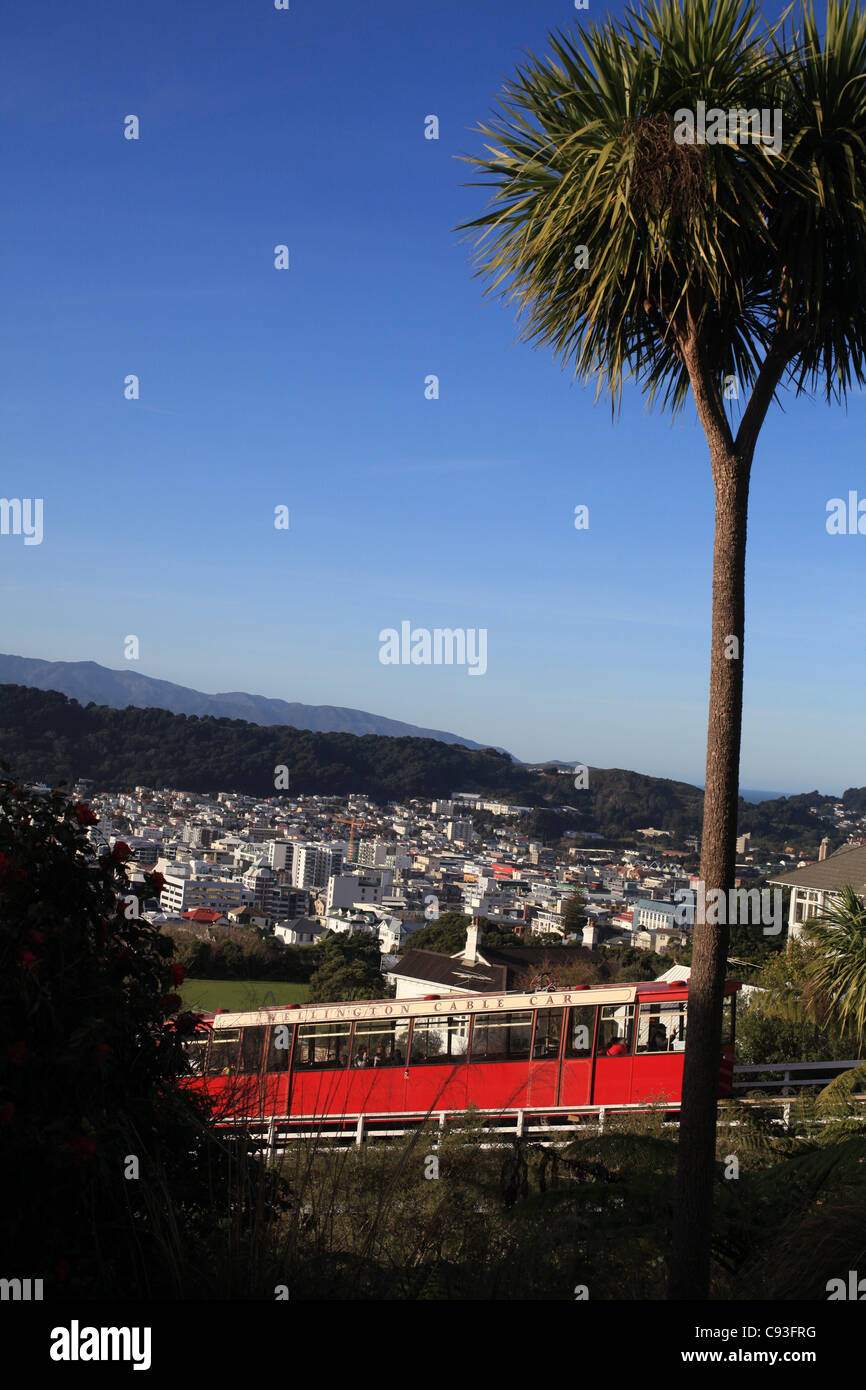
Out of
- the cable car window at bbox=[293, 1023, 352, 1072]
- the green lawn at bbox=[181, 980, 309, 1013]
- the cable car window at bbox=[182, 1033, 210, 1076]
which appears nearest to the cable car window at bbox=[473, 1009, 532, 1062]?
the cable car window at bbox=[293, 1023, 352, 1072]

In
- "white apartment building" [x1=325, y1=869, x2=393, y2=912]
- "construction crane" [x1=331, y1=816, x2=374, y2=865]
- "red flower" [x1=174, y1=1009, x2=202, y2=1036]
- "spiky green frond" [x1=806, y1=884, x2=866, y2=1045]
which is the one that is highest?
"red flower" [x1=174, y1=1009, x2=202, y2=1036]

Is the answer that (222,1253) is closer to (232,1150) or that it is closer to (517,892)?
(232,1150)

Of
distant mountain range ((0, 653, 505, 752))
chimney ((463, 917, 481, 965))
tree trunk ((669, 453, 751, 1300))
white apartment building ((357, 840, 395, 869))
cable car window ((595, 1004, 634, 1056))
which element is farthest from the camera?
distant mountain range ((0, 653, 505, 752))

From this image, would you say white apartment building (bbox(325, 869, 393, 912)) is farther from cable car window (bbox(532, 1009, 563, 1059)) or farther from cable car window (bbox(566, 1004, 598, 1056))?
cable car window (bbox(566, 1004, 598, 1056))

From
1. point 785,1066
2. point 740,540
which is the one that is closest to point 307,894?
point 785,1066

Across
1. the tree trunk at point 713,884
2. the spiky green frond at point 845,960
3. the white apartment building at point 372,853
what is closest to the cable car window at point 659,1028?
the spiky green frond at point 845,960

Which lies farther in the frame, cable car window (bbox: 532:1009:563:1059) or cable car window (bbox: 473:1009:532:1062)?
cable car window (bbox: 473:1009:532:1062)

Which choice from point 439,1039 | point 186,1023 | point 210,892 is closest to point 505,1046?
point 439,1039

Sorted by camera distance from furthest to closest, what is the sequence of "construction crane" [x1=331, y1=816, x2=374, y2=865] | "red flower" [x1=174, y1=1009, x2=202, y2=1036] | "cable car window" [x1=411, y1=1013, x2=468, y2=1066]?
"construction crane" [x1=331, y1=816, x2=374, y2=865] < "cable car window" [x1=411, y1=1013, x2=468, y2=1066] < "red flower" [x1=174, y1=1009, x2=202, y2=1036]
